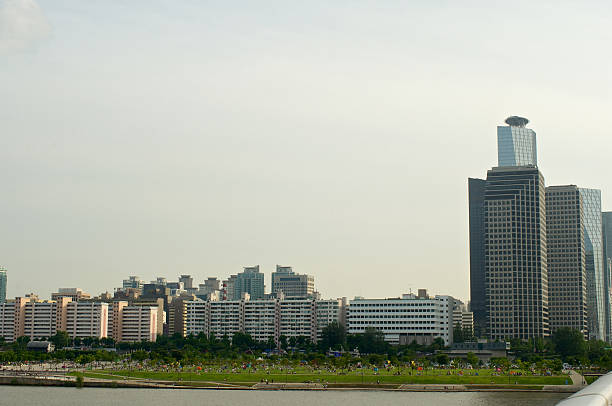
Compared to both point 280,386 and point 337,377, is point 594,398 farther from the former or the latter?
point 337,377

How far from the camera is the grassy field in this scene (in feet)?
437

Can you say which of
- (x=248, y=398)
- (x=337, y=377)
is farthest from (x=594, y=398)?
(x=337, y=377)

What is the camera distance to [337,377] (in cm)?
13962

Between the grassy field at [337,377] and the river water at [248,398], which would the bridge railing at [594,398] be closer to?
the river water at [248,398]

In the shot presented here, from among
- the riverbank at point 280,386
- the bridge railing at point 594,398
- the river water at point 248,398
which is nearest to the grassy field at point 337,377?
the riverbank at point 280,386

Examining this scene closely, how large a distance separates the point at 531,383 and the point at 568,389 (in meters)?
6.68

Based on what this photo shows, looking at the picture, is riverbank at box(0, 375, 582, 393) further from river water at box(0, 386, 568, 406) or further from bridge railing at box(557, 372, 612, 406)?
bridge railing at box(557, 372, 612, 406)

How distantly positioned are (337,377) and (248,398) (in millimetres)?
31063

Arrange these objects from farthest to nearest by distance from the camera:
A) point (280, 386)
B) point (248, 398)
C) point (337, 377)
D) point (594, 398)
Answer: point (337, 377), point (280, 386), point (248, 398), point (594, 398)

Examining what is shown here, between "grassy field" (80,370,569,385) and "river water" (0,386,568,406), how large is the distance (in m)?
12.4

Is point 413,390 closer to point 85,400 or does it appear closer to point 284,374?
point 284,374

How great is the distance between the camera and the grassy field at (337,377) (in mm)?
133125

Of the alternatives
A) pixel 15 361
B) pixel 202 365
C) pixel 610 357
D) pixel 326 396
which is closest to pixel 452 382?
Answer: pixel 326 396

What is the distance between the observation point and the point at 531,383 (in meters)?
131
